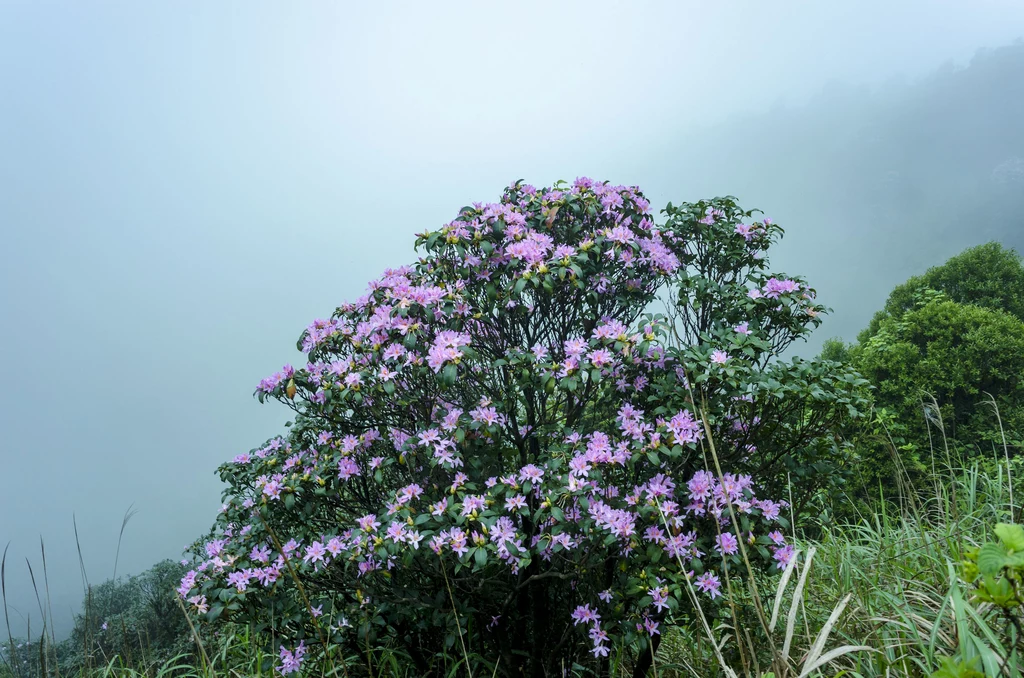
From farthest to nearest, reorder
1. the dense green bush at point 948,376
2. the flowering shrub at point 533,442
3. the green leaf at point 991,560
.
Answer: the dense green bush at point 948,376, the flowering shrub at point 533,442, the green leaf at point 991,560

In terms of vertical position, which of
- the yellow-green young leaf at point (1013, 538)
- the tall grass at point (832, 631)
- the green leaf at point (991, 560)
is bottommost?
the tall grass at point (832, 631)

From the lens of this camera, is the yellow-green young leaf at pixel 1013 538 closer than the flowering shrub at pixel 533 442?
Yes

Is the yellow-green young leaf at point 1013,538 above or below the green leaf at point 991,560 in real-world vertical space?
above

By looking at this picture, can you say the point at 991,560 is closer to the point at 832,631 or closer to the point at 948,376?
the point at 832,631

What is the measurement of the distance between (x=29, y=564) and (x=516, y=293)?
2.45 meters

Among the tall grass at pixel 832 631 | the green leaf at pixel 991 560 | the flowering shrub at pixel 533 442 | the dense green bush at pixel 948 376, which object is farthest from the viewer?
the dense green bush at pixel 948 376

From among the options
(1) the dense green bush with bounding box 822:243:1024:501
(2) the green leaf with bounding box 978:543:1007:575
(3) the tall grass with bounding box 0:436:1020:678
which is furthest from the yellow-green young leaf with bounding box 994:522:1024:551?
(1) the dense green bush with bounding box 822:243:1024:501

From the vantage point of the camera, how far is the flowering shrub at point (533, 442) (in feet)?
9.86

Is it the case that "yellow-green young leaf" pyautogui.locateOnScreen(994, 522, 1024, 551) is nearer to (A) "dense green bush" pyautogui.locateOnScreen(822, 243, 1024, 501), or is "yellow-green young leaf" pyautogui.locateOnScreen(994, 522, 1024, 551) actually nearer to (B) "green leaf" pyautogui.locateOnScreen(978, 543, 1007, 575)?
(B) "green leaf" pyautogui.locateOnScreen(978, 543, 1007, 575)

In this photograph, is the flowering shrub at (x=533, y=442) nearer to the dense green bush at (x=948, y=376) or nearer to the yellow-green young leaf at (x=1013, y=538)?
the yellow-green young leaf at (x=1013, y=538)

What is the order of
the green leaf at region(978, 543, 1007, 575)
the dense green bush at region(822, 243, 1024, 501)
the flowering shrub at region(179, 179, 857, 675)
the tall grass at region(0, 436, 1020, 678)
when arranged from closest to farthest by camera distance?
1. the green leaf at region(978, 543, 1007, 575)
2. the tall grass at region(0, 436, 1020, 678)
3. the flowering shrub at region(179, 179, 857, 675)
4. the dense green bush at region(822, 243, 1024, 501)

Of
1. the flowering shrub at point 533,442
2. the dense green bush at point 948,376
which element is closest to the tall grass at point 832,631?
the flowering shrub at point 533,442

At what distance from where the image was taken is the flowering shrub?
3.00 m

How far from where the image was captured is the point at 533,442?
3.78m
